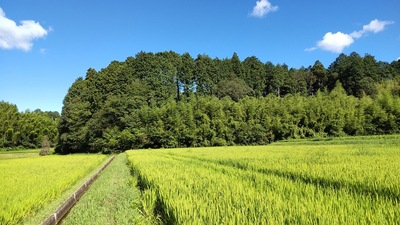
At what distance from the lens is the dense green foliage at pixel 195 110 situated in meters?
42.2

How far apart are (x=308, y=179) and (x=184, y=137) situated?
3861cm

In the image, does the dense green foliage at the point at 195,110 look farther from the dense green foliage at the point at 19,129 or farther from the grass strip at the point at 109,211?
the grass strip at the point at 109,211

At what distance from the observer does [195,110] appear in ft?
155

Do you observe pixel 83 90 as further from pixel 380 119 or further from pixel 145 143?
pixel 380 119

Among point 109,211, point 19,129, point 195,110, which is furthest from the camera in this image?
point 19,129

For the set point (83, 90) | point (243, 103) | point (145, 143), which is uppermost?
point (83, 90)

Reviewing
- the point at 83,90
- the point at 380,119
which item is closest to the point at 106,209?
the point at 380,119

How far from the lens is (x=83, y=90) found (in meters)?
58.3

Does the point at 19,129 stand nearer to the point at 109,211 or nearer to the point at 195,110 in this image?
the point at 195,110

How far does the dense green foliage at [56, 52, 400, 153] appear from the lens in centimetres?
4222

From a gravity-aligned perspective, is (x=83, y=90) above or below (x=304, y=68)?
below

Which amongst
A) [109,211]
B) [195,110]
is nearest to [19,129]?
[195,110]

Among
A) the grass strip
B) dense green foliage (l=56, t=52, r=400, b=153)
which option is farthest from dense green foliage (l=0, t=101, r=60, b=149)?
the grass strip

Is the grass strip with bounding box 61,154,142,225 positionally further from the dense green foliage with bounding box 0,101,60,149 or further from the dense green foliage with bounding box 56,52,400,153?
the dense green foliage with bounding box 0,101,60,149
